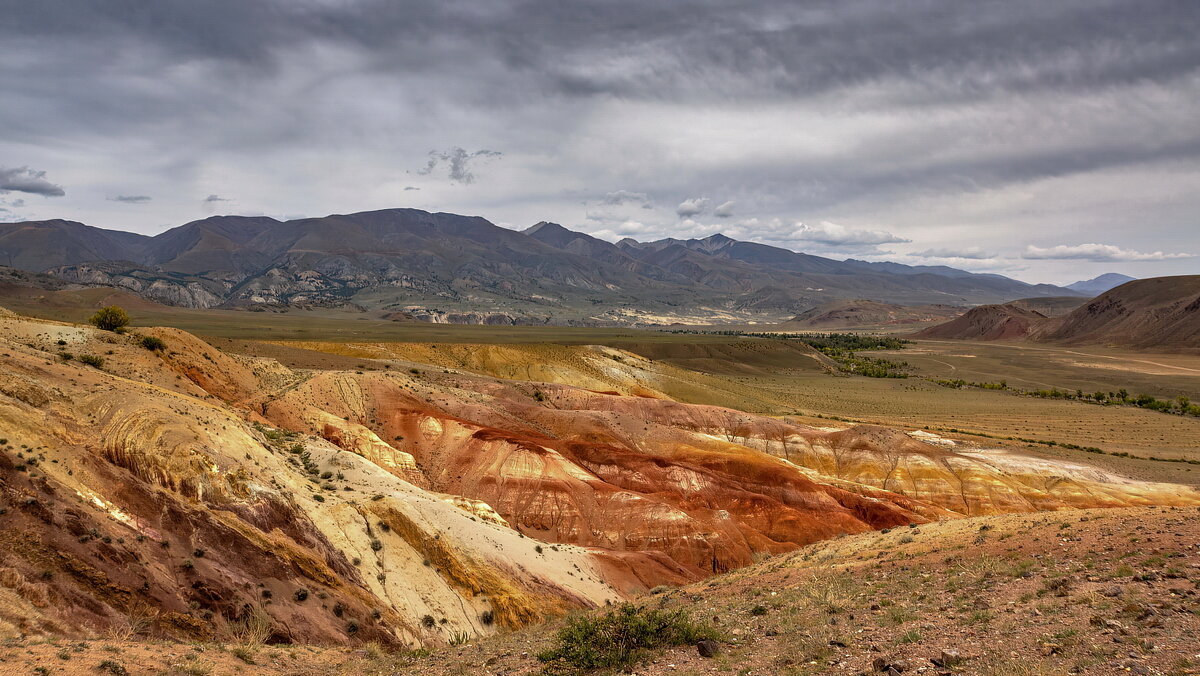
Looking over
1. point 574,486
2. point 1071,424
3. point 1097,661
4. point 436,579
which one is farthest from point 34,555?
point 1071,424

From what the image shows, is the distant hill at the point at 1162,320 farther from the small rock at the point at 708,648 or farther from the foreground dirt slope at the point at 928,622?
the small rock at the point at 708,648

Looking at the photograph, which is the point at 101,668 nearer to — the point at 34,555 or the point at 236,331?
the point at 34,555

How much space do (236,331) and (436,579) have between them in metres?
133

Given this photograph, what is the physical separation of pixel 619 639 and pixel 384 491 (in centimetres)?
1898

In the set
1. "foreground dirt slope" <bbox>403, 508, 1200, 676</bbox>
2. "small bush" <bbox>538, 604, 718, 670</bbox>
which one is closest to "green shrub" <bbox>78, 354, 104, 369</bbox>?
"foreground dirt slope" <bbox>403, 508, 1200, 676</bbox>

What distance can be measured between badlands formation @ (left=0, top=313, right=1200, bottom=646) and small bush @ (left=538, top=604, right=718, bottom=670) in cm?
987

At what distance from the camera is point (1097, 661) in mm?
9078

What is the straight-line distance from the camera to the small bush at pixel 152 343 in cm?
3803

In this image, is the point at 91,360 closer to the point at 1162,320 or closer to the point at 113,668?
the point at 113,668

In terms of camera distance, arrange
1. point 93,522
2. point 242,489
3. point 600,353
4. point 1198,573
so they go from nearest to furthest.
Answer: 1. point 1198,573
2. point 93,522
3. point 242,489
4. point 600,353

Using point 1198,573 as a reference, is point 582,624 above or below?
below

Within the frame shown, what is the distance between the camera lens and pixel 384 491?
28.2 metres

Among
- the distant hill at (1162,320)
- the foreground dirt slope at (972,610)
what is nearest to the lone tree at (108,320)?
the foreground dirt slope at (972,610)

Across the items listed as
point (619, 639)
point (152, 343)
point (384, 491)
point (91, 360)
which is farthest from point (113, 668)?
point (152, 343)
